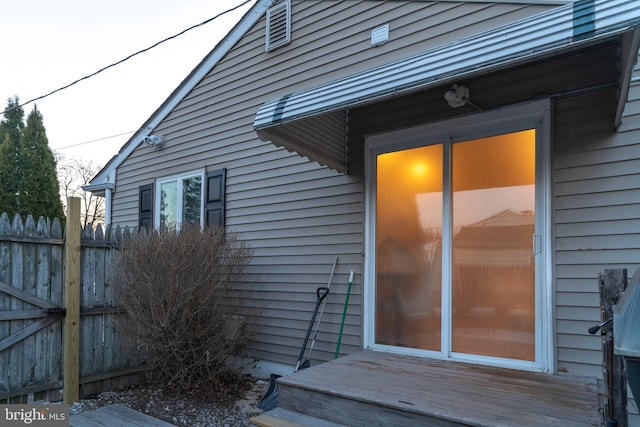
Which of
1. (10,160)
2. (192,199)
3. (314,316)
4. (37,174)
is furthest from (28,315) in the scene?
(10,160)

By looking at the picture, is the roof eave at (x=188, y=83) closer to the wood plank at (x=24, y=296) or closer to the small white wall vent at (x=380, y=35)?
the small white wall vent at (x=380, y=35)

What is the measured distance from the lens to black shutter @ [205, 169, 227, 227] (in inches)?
238

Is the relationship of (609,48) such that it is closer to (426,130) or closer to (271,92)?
(426,130)

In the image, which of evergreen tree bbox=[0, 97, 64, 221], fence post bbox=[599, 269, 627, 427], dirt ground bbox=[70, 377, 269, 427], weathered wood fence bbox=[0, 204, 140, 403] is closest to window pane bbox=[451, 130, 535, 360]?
fence post bbox=[599, 269, 627, 427]

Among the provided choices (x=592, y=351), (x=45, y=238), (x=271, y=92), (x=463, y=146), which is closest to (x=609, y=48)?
(x=463, y=146)

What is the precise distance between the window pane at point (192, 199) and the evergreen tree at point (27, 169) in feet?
28.6

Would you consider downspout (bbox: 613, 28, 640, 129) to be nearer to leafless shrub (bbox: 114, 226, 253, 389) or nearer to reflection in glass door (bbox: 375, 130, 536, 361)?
reflection in glass door (bbox: 375, 130, 536, 361)

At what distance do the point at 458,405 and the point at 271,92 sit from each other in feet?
14.3

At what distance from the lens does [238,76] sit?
6.13m

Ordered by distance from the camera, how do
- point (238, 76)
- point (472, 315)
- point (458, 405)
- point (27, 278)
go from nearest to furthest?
point (458, 405) → point (472, 315) → point (27, 278) → point (238, 76)

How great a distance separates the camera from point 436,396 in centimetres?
277

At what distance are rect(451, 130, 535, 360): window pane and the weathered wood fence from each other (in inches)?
139

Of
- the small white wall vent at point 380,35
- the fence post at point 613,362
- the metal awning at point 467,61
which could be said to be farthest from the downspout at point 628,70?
the small white wall vent at point 380,35

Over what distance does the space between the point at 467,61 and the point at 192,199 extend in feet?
15.5
